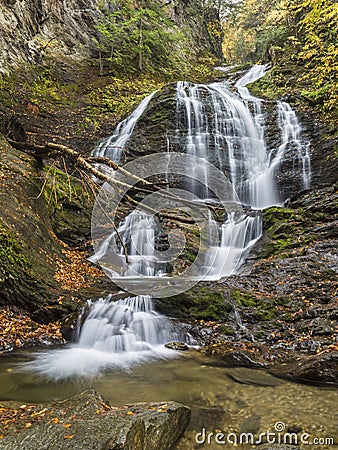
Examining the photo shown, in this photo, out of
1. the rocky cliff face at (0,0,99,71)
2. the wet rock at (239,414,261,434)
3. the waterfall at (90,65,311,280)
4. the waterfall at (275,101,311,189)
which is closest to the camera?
the wet rock at (239,414,261,434)

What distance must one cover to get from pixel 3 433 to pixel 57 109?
47.6ft

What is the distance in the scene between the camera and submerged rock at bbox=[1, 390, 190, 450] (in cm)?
228

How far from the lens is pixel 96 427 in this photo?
7.96 feet

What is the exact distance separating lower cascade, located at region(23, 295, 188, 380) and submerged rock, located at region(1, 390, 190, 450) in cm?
177

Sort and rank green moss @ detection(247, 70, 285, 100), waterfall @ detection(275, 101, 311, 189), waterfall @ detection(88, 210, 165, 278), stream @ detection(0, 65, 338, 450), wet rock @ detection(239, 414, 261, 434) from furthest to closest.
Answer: green moss @ detection(247, 70, 285, 100)
waterfall @ detection(275, 101, 311, 189)
waterfall @ detection(88, 210, 165, 278)
stream @ detection(0, 65, 338, 450)
wet rock @ detection(239, 414, 261, 434)

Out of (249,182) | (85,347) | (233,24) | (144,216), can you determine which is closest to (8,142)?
(144,216)

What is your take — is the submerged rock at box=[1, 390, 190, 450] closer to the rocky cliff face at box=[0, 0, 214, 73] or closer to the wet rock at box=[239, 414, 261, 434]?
the wet rock at box=[239, 414, 261, 434]

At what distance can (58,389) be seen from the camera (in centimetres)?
411

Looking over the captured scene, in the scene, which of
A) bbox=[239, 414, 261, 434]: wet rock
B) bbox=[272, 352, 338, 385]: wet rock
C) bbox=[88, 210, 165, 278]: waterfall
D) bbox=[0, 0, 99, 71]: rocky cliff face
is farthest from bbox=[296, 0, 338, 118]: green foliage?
bbox=[239, 414, 261, 434]: wet rock

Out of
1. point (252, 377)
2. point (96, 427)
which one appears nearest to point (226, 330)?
point (252, 377)

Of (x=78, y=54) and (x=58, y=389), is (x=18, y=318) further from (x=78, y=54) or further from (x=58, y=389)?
(x=78, y=54)

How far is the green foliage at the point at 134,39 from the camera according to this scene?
19.2 metres

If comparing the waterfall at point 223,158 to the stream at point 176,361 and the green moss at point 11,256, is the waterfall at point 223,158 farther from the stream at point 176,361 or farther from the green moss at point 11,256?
the green moss at point 11,256

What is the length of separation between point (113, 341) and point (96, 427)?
3299 mm
